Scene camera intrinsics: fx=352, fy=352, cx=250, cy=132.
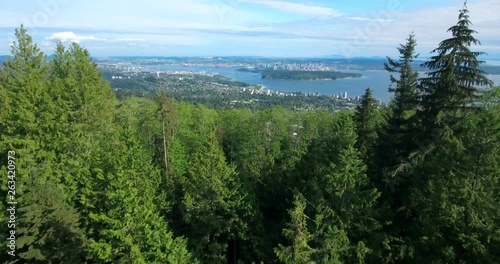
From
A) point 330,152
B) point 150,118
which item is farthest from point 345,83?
point 330,152

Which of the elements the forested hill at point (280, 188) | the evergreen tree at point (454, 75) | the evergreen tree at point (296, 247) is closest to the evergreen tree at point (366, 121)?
the forested hill at point (280, 188)

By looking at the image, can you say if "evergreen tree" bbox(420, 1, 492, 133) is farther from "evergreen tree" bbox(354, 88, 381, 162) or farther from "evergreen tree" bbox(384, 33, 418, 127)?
"evergreen tree" bbox(354, 88, 381, 162)

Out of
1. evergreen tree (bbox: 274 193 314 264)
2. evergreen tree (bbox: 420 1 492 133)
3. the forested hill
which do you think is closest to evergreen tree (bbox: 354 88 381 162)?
the forested hill

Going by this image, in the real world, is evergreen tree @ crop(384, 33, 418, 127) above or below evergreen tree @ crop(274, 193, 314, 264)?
above

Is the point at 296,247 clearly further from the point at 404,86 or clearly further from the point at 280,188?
the point at 404,86

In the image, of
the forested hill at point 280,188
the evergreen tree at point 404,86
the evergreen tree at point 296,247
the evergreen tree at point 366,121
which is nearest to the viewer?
the evergreen tree at point 296,247

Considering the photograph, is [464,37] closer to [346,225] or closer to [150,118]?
[346,225]

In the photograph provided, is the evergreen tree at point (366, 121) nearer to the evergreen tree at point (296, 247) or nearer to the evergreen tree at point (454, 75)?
the evergreen tree at point (454, 75)

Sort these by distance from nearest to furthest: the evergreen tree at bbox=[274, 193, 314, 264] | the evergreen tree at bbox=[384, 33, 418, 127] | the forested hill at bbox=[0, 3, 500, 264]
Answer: the evergreen tree at bbox=[274, 193, 314, 264], the forested hill at bbox=[0, 3, 500, 264], the evergreen tree at bbox=[384, 33, 418, 127]

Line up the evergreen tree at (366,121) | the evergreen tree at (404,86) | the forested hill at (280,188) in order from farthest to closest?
the evergreen tree at (366,121)
the evergreen tree at (404,86)
the forested hill at (280,188)
